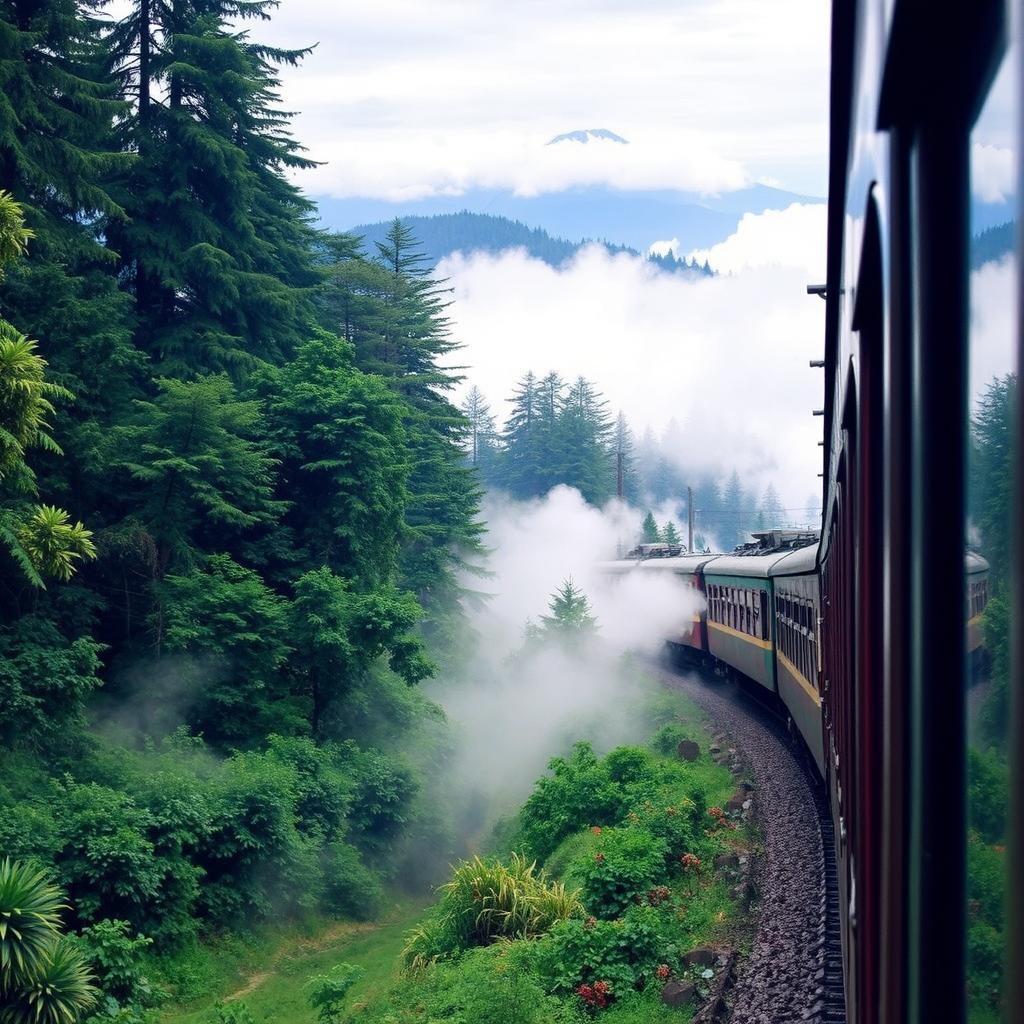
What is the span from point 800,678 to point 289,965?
10.7m

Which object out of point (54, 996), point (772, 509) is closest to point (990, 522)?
point (54, 996)

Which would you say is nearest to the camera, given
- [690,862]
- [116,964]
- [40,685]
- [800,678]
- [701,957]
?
[701,957]

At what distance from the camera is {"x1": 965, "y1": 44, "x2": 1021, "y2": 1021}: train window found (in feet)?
3.26

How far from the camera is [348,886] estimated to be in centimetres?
2250

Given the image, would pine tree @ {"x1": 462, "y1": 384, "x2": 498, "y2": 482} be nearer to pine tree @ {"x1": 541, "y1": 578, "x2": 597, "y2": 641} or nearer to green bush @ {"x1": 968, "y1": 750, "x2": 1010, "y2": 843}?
pine tree @ {"x1": 541, "y1": 578, "x2": 597, "y2": 641}

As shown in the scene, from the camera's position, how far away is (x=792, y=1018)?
34.6ft

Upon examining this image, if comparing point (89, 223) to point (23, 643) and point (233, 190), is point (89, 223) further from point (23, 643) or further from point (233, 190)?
point (23, 643)

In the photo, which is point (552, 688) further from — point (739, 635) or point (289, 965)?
point (289, 965)

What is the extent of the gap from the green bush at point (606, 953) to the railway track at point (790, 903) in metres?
1.35

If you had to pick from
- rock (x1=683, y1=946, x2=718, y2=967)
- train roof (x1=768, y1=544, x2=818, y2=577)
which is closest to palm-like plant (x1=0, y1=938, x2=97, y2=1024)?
rock (x1=683, y1=946, x2=718, y2=967)

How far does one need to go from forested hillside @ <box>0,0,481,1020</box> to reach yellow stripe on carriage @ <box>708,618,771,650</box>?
7.11m

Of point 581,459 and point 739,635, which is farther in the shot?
point 581,459

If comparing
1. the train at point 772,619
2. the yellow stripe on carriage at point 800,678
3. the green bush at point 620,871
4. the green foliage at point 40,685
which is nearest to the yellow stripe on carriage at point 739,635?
the train at point 772,619

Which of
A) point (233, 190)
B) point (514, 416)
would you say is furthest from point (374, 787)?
point (514, 416)
